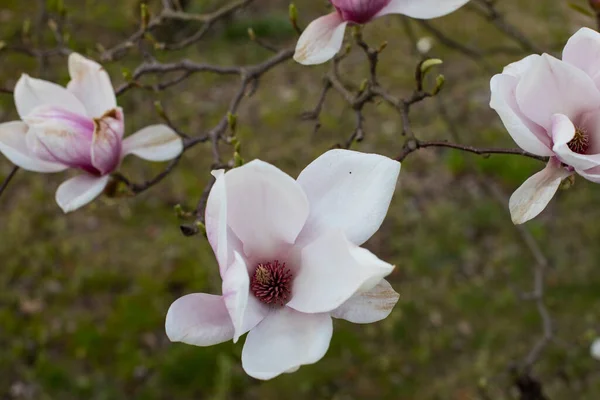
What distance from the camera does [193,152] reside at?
3180 millimetres

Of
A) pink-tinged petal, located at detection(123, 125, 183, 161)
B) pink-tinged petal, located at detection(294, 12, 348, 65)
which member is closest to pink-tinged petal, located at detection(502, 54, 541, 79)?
pink-tinged petal, located at detection(294, 12, 348, 65)

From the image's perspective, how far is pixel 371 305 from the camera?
66 cm

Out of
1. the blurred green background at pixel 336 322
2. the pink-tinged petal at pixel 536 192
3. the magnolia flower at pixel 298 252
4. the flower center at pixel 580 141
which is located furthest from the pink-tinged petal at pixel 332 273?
the blurred green background at pixel 336 322

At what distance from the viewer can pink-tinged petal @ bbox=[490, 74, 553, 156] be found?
65 centimetres

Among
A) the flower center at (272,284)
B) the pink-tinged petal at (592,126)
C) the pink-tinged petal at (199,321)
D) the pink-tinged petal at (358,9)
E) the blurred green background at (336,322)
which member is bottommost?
the blurred green background at (336,322)

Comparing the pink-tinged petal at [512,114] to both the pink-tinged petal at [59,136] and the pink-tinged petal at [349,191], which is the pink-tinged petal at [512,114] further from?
the pink-tinged petal at [59,136]

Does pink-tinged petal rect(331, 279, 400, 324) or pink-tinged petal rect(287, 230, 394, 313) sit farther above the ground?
pink-tinged petal rect(287, 230, 394, 313)

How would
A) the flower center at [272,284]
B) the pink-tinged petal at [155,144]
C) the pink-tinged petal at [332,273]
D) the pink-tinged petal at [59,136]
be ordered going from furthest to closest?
the pink-tinged petal at [155,144], the pink-tinged petal at [59,136], the flower center at [272,284], the pink-tinged petal at [332,273]

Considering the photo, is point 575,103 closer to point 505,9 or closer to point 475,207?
point 475,207

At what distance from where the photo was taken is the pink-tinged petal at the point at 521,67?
0.66 m

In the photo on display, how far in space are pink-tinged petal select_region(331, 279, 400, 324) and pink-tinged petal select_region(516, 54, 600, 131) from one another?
238 mm

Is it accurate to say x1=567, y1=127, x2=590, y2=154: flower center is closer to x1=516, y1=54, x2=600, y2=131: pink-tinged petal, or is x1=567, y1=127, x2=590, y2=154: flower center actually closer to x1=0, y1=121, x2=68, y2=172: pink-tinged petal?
x1=516, y1=54, x2=600, y2=131: pink-tinged petal

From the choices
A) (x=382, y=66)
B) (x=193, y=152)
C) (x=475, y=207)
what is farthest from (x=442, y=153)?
(x=193, y=152)

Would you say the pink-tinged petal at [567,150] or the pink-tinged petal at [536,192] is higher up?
the pink-tinged petal at [567,150]
